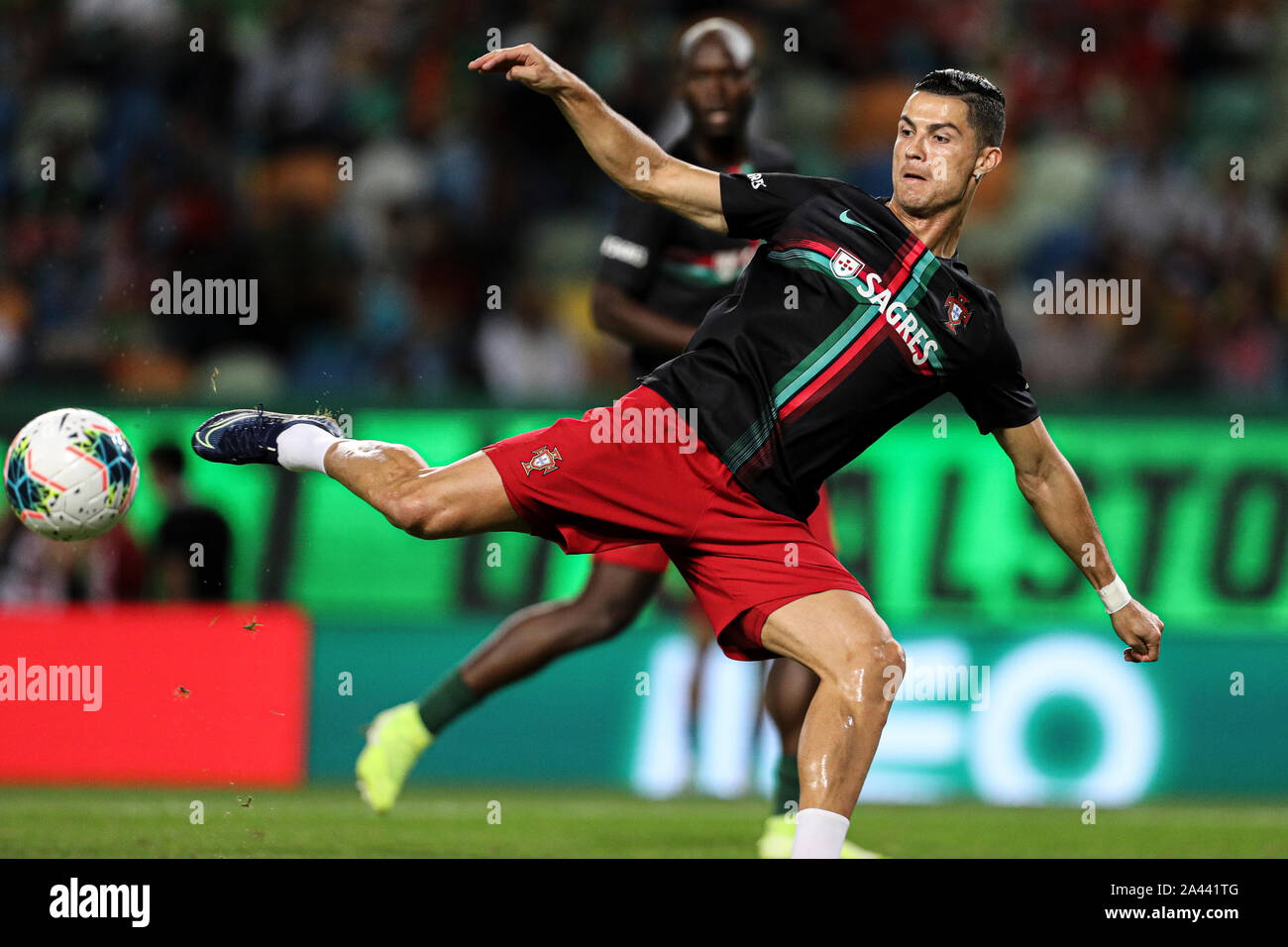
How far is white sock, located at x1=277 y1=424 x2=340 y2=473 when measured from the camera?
17.9 ft

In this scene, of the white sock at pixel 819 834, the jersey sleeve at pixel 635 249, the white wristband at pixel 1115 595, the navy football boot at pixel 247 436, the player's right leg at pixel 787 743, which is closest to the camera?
the white sock at pixel 819 834

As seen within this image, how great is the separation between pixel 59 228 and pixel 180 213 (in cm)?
77

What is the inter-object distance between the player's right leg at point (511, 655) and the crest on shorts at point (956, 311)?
195 cm

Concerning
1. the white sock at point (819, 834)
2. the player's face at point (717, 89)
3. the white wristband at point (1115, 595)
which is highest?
the player's face at point (717, 89)

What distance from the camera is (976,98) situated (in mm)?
5211

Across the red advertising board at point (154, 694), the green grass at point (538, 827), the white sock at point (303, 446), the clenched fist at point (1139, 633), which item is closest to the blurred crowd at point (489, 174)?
the red advertising board at point (154, 694)

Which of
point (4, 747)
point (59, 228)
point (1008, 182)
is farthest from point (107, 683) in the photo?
point (1008, 182)

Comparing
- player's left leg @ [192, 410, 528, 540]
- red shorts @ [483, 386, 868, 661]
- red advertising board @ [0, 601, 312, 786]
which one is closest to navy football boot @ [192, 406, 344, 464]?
player's left leg @ [192, 410, 528, 540]

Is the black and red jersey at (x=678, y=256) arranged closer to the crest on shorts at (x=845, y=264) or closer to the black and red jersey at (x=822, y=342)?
the black and red jersey at (x=822, y=342)

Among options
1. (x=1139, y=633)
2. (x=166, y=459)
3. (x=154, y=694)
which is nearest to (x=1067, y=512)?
(x=1139, y=633)

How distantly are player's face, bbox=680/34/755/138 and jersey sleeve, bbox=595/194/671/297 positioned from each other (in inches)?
15.5

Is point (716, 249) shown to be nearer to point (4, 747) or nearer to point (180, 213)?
→ point (4, 747)

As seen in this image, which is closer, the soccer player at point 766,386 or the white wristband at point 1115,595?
the soccer player at point 766,386

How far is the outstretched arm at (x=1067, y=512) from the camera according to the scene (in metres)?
5.33
